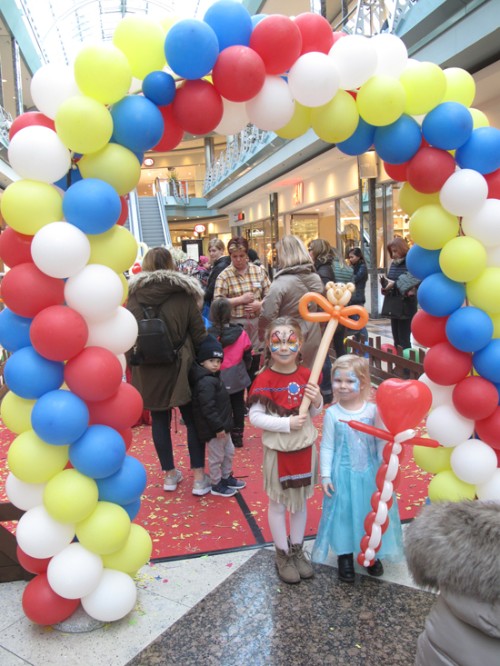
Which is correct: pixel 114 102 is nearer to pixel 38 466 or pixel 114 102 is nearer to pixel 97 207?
pixel 97 207

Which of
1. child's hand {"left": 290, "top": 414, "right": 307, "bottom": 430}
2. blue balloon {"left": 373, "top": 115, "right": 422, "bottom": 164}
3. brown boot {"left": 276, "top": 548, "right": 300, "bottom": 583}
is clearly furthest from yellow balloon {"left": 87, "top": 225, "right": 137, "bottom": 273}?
brown boot {"left": 276, "top": 548, "right": 300, "bottom": 583}

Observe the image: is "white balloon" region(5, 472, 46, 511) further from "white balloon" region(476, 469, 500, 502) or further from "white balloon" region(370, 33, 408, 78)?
"white balloon" region(370, 33, 408, 78)

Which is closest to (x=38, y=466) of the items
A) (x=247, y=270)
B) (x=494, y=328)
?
(x=494, y=328)

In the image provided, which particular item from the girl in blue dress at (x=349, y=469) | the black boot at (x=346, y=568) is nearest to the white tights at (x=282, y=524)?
the girl in blue dress at (x=349, y=469)

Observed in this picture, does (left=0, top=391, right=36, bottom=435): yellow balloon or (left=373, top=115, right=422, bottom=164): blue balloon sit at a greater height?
(left=373, top=115, right=422, bottom=164): blue balloon

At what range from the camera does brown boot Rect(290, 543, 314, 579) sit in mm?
2711

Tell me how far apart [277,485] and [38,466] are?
113cm

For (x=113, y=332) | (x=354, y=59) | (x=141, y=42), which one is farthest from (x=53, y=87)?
(x=354, y=59)

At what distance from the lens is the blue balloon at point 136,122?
223cm

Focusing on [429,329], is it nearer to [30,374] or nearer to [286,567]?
[286,567]

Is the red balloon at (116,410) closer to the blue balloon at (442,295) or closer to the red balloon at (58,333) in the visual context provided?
the red balloon at (58,333)

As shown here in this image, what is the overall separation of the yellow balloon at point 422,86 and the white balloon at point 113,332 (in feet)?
5.45

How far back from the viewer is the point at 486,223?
262 cm

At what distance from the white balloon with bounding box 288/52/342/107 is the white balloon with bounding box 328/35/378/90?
5cm
